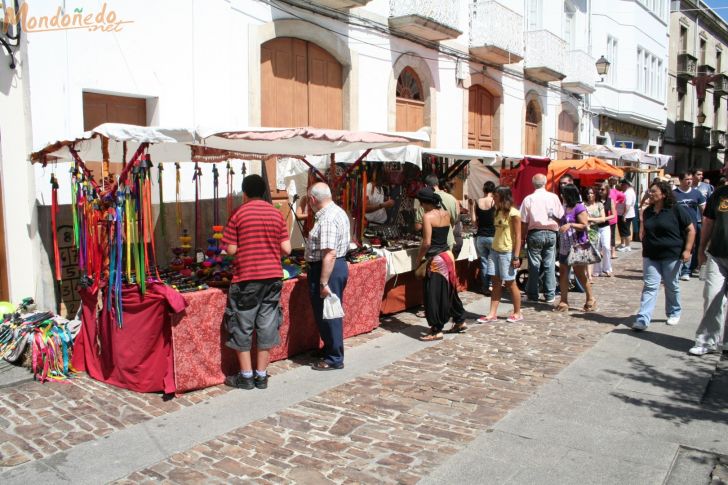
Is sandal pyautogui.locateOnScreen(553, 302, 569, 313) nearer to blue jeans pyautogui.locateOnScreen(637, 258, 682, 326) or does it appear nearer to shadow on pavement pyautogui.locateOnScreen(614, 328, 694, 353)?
shadow on pavement pyautogui.locateOnScreen(614, 328, 694, 353)

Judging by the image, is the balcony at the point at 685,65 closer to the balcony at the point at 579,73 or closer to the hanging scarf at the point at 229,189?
the balcony at the point at 579,73

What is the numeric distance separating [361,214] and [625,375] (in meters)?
3.77

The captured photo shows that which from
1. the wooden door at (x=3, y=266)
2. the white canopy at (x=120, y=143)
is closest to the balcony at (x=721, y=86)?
the white canopy at (x=120, y=143)

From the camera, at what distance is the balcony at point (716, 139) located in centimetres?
3633

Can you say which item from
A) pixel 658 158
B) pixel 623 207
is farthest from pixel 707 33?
pixel 623 207

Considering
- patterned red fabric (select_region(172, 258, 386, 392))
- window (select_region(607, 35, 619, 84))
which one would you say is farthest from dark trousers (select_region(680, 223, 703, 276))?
window (select_region(607, 35, 619, 84))

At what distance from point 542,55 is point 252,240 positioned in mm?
14265

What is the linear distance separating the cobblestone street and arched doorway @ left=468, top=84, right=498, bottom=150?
9367mm

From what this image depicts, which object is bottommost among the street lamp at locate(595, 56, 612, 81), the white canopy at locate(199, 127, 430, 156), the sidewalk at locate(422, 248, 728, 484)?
the sidewalk at locate(422, 248, 728, 484)

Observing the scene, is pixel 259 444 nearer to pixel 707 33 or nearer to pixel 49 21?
pixel 49 21

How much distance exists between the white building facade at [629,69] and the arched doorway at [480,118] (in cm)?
755

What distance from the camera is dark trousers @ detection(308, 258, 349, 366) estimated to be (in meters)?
5.82

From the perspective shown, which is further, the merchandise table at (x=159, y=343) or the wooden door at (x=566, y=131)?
the wooden door at (x=566, y=131)

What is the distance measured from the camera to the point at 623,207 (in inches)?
587
